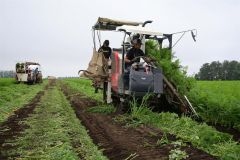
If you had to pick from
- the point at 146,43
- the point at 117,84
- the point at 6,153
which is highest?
the point at 146,43

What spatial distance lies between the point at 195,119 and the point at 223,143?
364 cm

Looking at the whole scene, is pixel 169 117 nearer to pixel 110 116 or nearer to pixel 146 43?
pixel 110 116

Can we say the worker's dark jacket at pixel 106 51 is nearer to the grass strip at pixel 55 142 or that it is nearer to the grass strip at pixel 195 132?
the grass strip at pixel 195 132

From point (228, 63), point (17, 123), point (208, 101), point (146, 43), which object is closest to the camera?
point (17, 123)

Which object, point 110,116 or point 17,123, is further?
point 110,116

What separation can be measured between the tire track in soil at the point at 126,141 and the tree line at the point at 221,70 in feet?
243

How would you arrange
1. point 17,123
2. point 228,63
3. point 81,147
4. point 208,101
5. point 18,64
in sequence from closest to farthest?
point 81,147 < point 17,123 < point 208,101 < point 18,64 < point 228,63

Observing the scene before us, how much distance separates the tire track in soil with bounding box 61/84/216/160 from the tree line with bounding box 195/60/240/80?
74.0m

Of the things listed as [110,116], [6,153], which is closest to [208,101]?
[110,116]

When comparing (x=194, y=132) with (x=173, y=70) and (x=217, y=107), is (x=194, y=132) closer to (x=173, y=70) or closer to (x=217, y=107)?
(x=217, y=107)

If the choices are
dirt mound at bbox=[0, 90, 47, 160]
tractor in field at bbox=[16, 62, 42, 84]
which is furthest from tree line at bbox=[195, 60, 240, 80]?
dirt mound at bbox=[0, 90, 47, 160]

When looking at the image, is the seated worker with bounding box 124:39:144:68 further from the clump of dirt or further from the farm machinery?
the clump of dirt

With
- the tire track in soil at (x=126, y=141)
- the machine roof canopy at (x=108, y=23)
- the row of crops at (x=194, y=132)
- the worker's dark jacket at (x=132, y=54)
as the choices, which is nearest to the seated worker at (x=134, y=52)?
the worker's dark jacket at (x=132, y=54)

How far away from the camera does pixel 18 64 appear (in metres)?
44.8
